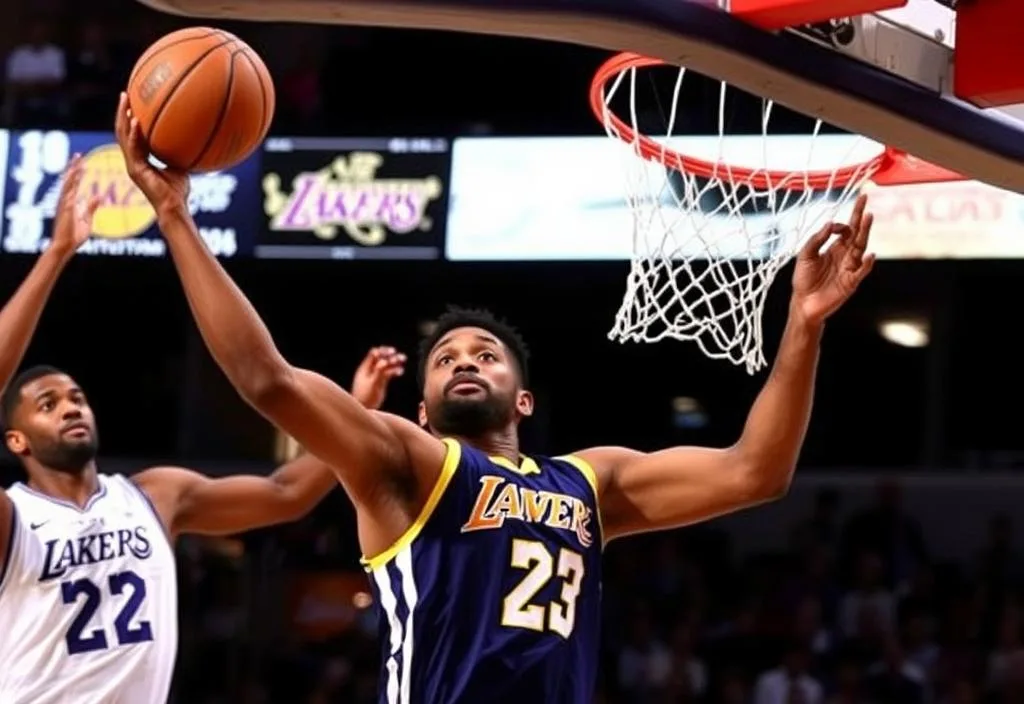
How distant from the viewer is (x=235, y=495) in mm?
5352

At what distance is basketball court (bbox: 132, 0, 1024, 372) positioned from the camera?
347 centimetres

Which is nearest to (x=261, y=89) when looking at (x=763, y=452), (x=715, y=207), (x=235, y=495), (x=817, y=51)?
(x=817, y=51)

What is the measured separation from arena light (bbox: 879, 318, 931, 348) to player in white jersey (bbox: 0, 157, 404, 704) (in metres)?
5.93

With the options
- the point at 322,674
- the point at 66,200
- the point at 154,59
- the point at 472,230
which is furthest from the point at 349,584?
the point at 154,59

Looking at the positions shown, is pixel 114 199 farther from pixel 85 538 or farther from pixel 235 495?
pixel 85 538

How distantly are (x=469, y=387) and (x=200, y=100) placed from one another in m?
0.70

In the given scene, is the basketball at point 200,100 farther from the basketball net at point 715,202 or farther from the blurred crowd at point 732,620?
the blurred crowd at point 732,620

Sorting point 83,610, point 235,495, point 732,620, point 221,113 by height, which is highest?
point 221,113

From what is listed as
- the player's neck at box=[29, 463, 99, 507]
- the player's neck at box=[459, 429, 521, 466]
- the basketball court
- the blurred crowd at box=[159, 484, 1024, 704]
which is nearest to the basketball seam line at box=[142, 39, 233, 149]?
the basketball court

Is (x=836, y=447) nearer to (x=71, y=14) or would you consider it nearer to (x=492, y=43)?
(x=492, y=43)

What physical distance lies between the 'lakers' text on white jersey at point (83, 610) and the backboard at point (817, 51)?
2.08m

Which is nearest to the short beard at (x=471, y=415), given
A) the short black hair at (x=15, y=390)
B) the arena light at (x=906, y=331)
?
the short black hair at (x=15, y=390)

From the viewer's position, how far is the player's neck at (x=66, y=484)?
5215mm

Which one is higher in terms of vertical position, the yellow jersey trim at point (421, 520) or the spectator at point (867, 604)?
the yellow jersey trim at point (421, 520)
